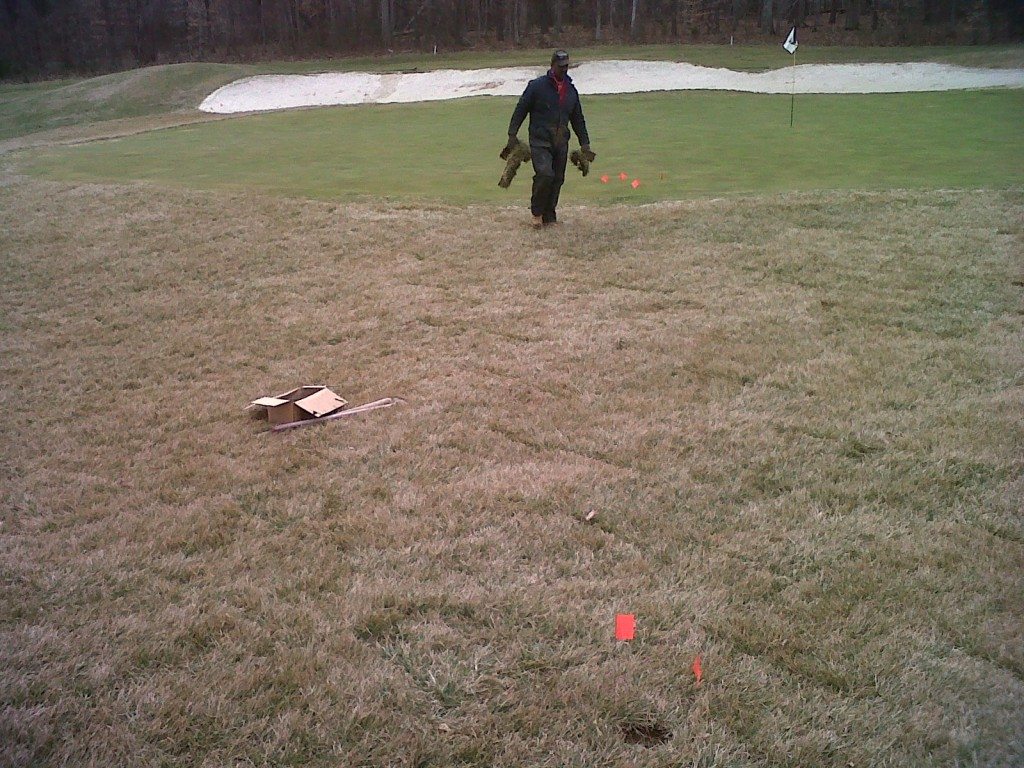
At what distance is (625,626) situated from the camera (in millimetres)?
3115

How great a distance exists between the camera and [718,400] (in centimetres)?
519

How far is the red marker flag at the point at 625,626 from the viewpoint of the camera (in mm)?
3070

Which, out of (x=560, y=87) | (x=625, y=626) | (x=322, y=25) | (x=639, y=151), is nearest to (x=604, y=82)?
(x=639, y=151)

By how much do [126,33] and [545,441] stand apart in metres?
37.9

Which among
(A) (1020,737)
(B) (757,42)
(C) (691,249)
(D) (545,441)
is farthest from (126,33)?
(A) (1020,737)

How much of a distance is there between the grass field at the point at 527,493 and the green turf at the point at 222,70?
58.1ft

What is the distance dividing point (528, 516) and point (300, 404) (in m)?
1.84

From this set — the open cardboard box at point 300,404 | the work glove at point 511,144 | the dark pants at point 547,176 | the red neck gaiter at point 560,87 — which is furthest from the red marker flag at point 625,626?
the red neck gaiter at point 560,87

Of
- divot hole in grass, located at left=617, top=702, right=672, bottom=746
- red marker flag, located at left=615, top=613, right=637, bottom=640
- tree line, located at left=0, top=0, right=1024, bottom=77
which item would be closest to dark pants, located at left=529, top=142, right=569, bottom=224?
red marker flag, located at left=615, top=613, right=637, bottom=640

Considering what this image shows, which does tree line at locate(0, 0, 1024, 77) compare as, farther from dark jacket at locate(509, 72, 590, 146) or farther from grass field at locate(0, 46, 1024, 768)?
grass field at locate(0, 46, 1024, 768)

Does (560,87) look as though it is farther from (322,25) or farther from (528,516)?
(322,25)

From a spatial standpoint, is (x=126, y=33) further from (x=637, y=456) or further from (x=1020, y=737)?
(x=1020, y=737)

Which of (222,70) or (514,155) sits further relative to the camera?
(222,70)

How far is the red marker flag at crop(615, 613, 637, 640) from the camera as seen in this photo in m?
3.07
